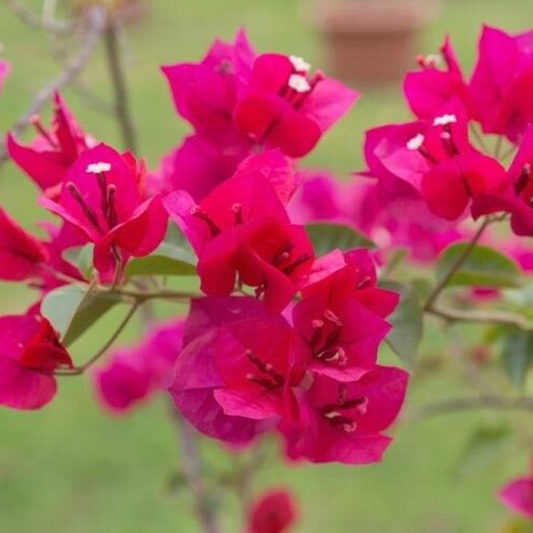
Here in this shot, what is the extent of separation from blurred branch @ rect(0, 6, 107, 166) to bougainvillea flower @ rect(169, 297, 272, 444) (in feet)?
0.64

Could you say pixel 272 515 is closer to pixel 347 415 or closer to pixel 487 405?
pixel 487 405

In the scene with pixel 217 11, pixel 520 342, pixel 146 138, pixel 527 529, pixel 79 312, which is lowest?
pixel 217 11

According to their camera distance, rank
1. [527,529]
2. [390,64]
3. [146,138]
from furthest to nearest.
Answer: [390,64] → [146,138] → [527,529]

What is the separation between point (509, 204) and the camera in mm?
535

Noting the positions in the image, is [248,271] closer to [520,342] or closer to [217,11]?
[520,342]

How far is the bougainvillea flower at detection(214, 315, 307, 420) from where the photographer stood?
497mm

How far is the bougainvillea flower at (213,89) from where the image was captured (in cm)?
59

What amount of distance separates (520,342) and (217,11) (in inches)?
202

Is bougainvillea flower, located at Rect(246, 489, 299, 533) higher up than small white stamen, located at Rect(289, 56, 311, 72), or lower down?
lower down

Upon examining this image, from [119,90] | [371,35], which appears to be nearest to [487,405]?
[119,90]

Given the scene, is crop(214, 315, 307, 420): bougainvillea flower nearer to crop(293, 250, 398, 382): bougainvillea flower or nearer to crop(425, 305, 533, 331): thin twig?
crop(293, 250, 398, 382): bougainvillea flower

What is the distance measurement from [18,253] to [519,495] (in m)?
0.42

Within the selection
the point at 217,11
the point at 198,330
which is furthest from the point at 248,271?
the point at 217,11

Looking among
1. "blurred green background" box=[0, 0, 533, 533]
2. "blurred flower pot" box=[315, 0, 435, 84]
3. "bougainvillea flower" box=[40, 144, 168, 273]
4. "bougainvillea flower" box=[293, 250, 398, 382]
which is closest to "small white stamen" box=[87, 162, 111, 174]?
"bougainvillea flower" box=[40, 144, 168, 273]
